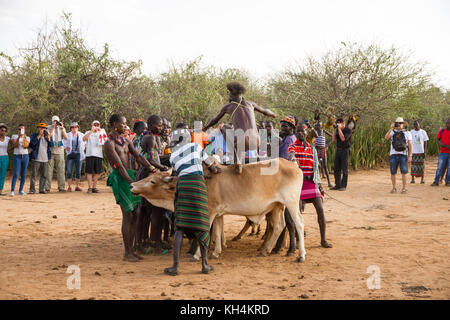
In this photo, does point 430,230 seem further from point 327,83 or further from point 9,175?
point 9,175

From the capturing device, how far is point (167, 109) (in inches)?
680

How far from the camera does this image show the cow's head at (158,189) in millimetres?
6117

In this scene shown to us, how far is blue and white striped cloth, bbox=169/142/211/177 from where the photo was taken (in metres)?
5.59

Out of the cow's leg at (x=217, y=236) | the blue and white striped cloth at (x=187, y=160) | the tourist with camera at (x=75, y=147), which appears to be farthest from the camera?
the tourist with camera at (x=75, y=147)

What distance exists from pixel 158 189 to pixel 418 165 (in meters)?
11.7

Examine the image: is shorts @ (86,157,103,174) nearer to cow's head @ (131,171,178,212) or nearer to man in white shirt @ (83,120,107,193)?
man in white shirt @ (83,120,107,193)

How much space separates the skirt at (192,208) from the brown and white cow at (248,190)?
2.08 feet

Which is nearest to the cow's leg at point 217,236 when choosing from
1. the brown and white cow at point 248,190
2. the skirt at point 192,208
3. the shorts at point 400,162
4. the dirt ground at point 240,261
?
the dirt ground at point 240,261

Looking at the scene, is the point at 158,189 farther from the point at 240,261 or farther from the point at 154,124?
the point at 240,261

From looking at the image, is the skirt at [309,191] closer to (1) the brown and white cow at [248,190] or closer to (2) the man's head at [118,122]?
(1) the brown and white cow at [248,190]

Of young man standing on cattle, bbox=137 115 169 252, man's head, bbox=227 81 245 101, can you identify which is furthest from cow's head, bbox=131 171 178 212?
man's head, bbox=227 81 245 101

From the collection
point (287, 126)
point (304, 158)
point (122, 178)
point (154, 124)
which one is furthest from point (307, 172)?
point (122, 178)

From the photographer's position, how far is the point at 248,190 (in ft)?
20.6
